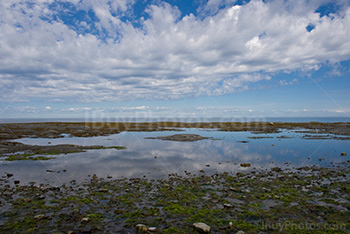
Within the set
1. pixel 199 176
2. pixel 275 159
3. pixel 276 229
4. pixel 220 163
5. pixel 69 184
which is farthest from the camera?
pixel 275 159

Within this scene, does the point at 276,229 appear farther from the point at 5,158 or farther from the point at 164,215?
the point at 5,158

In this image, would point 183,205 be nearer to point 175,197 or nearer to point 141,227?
point 175,197

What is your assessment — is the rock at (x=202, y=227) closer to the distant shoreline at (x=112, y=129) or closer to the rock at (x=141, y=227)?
the rock at (x=141, y=227)

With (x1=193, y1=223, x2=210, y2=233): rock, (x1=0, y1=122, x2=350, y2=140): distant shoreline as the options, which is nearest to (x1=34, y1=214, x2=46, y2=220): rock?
(x1=193, y1=223, x2=210, y2=233): rock

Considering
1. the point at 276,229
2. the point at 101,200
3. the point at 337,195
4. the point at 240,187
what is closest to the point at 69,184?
the point at 101,200

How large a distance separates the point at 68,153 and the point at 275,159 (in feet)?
99.2

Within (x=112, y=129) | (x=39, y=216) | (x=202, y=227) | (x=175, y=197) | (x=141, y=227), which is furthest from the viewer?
(x=112, y=129)

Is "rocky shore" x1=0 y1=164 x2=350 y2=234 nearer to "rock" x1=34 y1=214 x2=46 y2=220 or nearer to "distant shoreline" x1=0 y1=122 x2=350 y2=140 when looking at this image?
"rock" x1=34 y1=214 x2=46 y2=220

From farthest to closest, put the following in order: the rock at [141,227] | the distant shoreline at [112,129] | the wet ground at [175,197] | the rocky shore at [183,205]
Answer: the distant shoreline at [112,129] < the wet ground at [175,197] < the rocky shore at [183,205] < the rock at [141,227]

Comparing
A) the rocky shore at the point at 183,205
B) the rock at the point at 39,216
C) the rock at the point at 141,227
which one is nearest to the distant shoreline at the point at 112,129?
the rocky shore at the point at 183,205

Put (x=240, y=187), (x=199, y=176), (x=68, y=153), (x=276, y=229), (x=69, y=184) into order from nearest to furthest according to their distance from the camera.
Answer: (x=276, y=229) < (x=240, y=187) < (x=69, y=184) < (x=199, y=176) < (x=68, y=153)

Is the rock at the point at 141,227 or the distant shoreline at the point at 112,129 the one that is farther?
the distant shoreline at the point at 112,129

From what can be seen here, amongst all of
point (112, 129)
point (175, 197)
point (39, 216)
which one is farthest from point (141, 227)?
point (112, 129)

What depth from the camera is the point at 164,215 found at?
11.4 m
